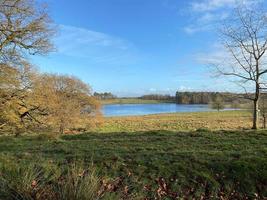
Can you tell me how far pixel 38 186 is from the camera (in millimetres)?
4547

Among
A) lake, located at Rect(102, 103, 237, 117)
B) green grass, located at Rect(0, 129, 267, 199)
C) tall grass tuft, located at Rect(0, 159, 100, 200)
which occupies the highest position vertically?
tall grass tuft, located at Rect(0, 159, 100, 200)

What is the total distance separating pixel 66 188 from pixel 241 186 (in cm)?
436

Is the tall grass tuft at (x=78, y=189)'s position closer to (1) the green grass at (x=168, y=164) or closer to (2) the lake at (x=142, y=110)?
(1) the green grass at (x=168, y=164)

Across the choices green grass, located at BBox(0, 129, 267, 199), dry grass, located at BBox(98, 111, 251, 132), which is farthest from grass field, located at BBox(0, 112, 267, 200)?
dry grass, located at BBox(98, 111, 251, 132)

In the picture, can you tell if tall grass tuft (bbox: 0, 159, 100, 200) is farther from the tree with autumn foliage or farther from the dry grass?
the dry grass

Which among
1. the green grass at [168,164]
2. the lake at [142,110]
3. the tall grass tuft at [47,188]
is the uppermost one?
the tall grass tuft at [47,188]

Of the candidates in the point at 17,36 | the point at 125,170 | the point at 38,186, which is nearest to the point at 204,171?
the point at 125,170

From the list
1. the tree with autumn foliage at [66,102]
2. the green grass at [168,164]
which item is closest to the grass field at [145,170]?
the green grass at [168,164]

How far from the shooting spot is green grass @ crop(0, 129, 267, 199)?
21.6 feet

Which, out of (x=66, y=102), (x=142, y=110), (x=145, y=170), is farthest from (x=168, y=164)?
(x=142, y=110)

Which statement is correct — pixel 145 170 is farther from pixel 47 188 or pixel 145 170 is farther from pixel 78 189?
pixel 78 189

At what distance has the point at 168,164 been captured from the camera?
7684 mm

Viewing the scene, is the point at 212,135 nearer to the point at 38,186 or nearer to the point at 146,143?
the point at 146,143

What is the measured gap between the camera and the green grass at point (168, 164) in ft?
21.6
